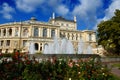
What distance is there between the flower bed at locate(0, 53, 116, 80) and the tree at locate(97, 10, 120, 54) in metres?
34.7

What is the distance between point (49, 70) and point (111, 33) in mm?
36981

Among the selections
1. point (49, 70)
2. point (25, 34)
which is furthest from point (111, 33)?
point (49, 70)

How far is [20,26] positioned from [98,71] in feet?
213

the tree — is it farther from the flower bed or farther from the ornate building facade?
the flower bed

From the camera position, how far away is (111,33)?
146 ft

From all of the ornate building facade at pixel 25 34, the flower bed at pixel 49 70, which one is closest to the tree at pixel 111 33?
the ornate building facade at pixel 25 34

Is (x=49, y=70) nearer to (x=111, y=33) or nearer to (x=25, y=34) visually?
(x=111, y=33)

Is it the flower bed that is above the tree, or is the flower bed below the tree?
below

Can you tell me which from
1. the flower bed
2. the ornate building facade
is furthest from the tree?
the flower bed

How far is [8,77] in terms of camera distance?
8.82 metres

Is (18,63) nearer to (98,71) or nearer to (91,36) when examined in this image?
(98,71)

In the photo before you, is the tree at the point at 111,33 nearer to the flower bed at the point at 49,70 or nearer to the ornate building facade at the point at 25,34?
the ornate building facade at the point at 25,34

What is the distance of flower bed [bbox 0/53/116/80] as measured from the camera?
29.0 feet

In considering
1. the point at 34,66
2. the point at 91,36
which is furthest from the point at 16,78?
the point at 91,36
